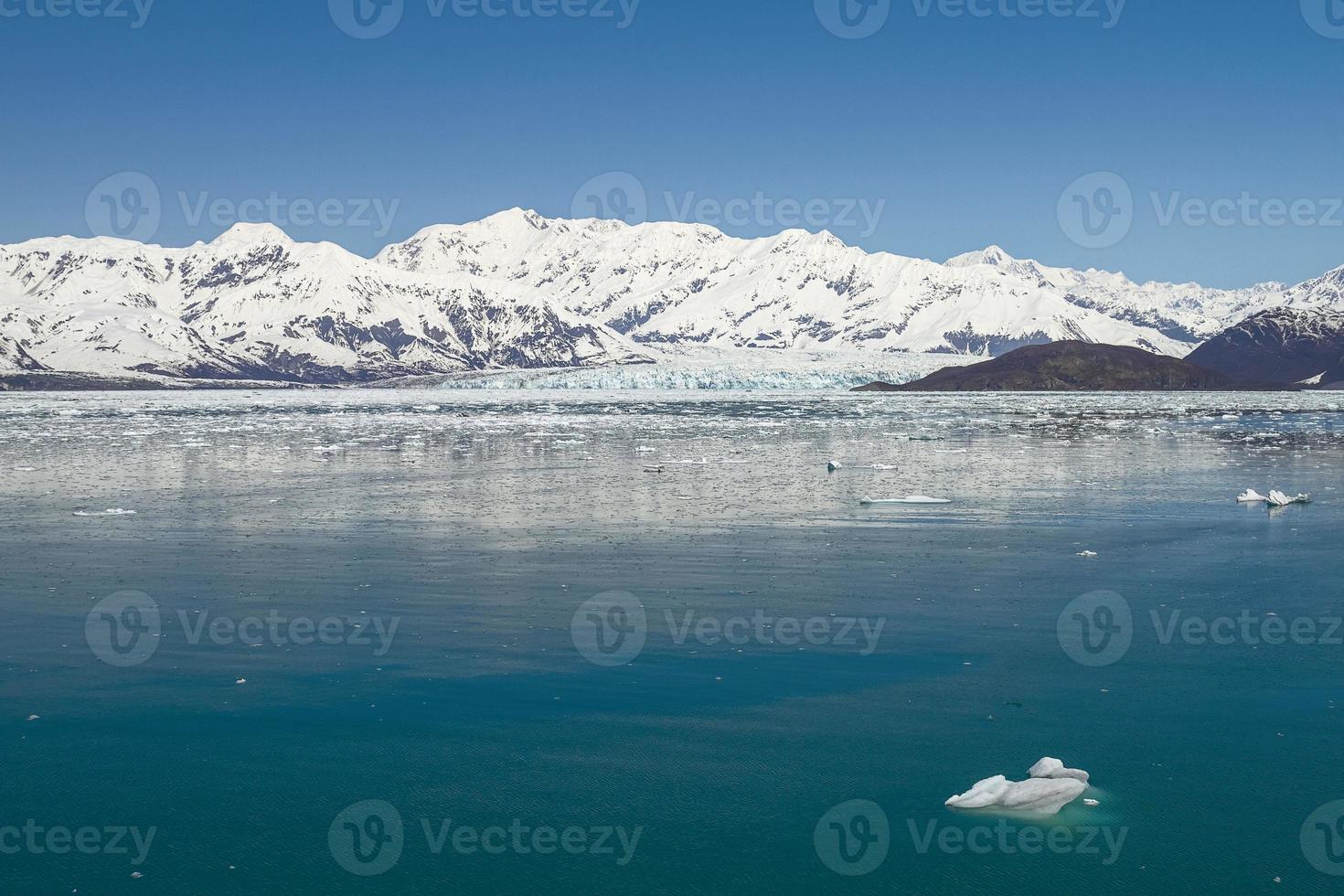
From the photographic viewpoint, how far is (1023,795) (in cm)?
1005

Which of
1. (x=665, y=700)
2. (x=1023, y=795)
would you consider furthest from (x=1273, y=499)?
(x=1023, y=795)

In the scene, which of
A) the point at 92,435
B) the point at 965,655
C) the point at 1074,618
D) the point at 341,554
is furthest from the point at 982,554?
the point at 92,435

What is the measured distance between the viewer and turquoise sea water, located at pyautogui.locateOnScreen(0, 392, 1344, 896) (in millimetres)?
9305

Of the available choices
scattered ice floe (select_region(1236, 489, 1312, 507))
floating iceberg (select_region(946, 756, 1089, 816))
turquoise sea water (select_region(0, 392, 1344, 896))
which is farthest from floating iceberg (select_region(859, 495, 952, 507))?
floating iceberg (select_region(946, 756, 1089, 816))

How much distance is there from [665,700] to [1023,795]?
4030 mm

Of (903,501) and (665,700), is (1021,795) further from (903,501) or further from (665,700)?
(903,501)

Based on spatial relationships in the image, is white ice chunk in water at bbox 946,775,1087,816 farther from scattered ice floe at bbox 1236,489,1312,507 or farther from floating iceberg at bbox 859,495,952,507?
scattered ice floe at bbox 1236,489,1312,507

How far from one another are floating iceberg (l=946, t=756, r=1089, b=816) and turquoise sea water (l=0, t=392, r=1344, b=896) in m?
0.14

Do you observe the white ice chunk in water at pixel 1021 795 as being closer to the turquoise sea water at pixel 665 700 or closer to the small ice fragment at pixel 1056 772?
the turquoise sea water at pixel 665 700

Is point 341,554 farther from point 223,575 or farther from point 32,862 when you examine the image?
point 32,862

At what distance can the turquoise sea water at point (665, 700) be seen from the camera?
366 inches

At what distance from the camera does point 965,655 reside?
47.3 ft

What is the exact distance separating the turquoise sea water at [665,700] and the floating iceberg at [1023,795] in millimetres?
136

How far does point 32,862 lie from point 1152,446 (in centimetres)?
5198
